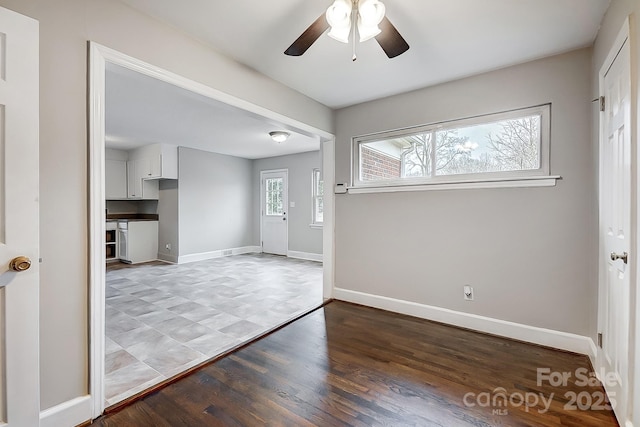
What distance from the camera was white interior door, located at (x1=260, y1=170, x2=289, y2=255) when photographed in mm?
6883

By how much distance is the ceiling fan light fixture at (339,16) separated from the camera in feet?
5.04

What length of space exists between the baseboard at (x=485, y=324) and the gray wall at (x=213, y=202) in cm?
400

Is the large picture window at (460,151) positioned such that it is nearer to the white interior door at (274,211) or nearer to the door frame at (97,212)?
the door frame at (97,212)

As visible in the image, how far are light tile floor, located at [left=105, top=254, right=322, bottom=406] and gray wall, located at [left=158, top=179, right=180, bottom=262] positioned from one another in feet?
1.49

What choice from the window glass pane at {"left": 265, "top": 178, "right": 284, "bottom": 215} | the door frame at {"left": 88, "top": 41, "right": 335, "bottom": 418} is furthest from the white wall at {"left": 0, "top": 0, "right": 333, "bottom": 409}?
the window glass pane at {"left": 265, "top": 178, "right": 284, "bottom": 215}

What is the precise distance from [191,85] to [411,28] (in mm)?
1606

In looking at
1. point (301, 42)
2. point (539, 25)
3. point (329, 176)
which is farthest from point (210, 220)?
point (539, 25)

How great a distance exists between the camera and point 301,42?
1.78m

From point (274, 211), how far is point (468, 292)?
5.11 m

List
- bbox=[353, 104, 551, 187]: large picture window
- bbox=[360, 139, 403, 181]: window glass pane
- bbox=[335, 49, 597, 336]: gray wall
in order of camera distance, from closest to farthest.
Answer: bbox=[335, 49, 597, 336]: gray wall
bbox=[353, 104, 551, 187]: large picture window
bbox=[360, 139, 403, 181]: window glass pane

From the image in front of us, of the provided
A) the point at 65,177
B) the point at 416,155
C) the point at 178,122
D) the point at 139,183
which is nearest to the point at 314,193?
the point at 178,122

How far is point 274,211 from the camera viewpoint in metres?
7.16

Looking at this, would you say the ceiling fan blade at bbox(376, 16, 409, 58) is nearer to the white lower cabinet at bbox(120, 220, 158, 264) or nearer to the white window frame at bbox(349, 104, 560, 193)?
the white window frame at bbox(349, 104, 560, 193)

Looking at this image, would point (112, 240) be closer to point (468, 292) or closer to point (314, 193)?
point (314, 193)
